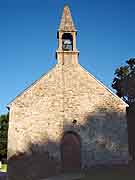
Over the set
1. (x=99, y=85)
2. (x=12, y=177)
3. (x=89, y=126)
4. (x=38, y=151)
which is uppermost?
(x=99, y=85)

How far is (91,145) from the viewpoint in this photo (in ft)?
64.8

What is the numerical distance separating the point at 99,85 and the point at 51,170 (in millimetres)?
7403

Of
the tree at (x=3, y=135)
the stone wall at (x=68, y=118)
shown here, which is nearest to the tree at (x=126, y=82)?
the stone wall at (x=68, y=118)

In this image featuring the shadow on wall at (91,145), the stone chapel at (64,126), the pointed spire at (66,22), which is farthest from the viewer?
the pointed spire at (66,22)

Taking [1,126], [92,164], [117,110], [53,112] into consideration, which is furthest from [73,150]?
[1,126]

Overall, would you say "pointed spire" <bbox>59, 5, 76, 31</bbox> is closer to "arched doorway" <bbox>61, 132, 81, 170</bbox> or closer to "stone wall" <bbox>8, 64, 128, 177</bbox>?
"stone wall" <bbox>8, 64, 128, 177</bbox>

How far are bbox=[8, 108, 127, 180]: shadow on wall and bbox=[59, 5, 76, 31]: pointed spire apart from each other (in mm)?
→ 7649

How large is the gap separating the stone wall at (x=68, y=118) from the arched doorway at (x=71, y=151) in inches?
15.6

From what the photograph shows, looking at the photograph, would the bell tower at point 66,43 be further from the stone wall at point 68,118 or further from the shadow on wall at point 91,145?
the shadow on wall at point 91,145

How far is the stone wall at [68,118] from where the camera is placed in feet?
64.3

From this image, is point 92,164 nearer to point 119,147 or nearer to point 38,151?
point 119,147

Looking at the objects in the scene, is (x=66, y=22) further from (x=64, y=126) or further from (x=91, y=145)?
(x=91, y=145)

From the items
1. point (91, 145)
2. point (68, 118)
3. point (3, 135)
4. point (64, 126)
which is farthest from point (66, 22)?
point (3, 135)

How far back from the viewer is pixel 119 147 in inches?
778
